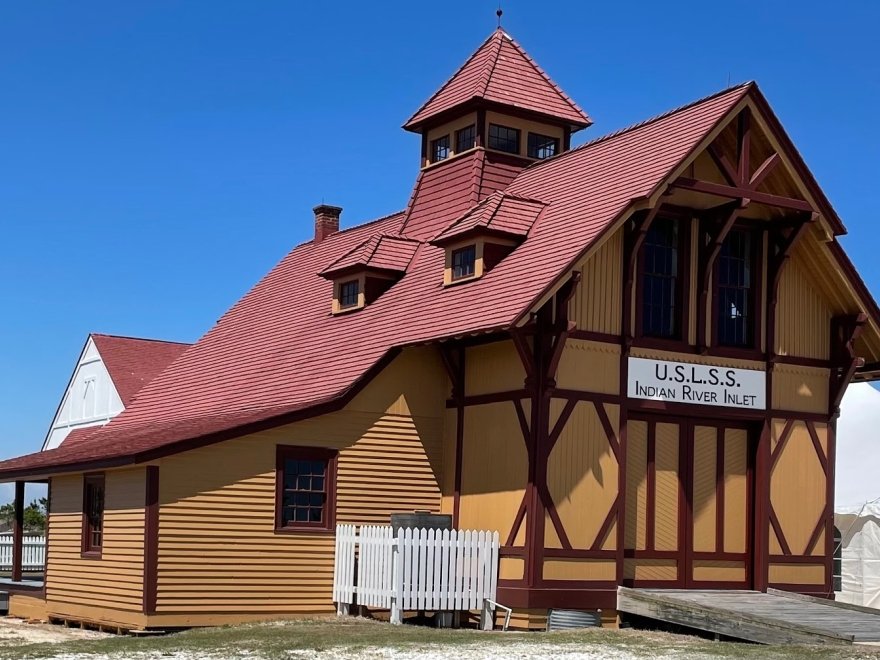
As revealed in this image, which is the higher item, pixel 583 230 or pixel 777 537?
pixel 583 230

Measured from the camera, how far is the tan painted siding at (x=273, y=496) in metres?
22.8

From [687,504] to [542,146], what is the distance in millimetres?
9507

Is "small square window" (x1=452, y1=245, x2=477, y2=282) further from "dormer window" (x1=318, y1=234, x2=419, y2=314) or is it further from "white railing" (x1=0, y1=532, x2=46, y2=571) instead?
"white railing" (x1=0, y1=532, x2=46, y2=571)

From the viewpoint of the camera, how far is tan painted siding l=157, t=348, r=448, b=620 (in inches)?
899

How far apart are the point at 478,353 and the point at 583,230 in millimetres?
3054

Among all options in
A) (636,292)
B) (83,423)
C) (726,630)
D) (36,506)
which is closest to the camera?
(726,630)

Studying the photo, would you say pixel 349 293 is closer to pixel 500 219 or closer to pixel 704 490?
pixel 500 219

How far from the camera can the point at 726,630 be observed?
20812 mm

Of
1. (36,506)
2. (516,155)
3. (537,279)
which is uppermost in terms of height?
(516,155)

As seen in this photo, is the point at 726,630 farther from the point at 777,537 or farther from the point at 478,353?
the point at 478,353

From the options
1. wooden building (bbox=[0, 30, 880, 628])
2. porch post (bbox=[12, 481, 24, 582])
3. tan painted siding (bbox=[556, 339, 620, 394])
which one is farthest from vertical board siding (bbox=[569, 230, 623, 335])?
porch post (bbox=[12, 481, 24, 582])

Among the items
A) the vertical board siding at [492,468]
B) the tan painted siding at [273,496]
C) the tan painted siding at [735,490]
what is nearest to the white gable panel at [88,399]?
the tan painted siding at [273,496]

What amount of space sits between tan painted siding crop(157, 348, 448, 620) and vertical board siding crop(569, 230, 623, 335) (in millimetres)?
3303

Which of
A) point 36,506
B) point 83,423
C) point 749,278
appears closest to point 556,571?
point 749,278
